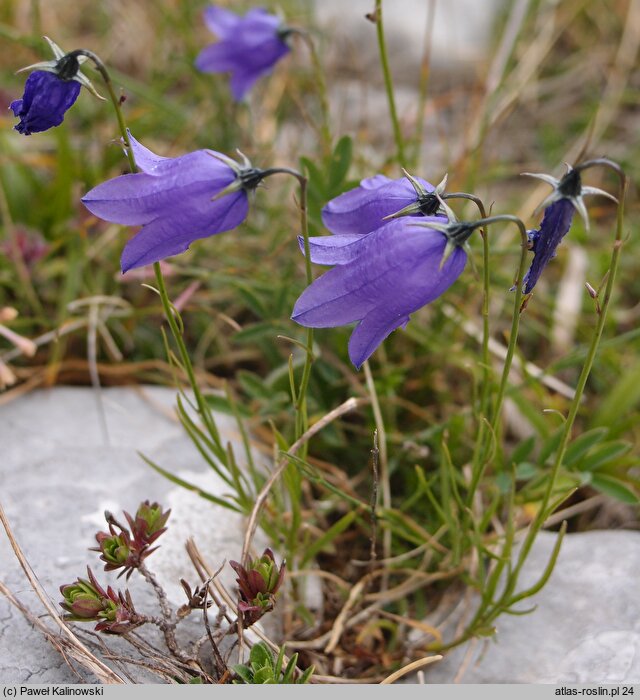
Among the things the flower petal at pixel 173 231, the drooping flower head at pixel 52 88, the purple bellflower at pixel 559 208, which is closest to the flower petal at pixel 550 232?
the purple bellflower at pixel 559 208

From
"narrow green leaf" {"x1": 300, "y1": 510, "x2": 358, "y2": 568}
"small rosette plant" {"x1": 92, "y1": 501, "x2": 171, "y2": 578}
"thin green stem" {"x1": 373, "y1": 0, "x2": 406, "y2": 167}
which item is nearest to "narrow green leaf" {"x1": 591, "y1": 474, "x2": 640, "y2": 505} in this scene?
"narrow green leaf" {"x1": 300, "y1": 510, "x2": 358, "y2": 568}

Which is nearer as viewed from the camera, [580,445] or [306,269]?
[306,269]

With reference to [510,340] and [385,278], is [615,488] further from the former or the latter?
[385,278]

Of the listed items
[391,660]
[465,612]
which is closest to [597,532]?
[465,612]

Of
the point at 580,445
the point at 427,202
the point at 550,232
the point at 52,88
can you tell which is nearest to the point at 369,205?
the point at 427,202

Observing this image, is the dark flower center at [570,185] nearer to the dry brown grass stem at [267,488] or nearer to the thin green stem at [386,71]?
the dry brown grass stem at [267,488]

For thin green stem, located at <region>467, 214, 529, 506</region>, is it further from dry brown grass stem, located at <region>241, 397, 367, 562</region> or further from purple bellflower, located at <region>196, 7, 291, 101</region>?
purple bellflower, located at <region>196, 7, 291, 101</region>
